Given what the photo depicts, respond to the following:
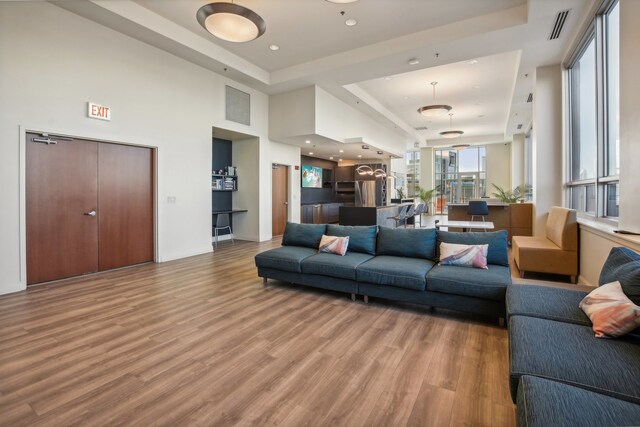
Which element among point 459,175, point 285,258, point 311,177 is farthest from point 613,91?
point 459,175

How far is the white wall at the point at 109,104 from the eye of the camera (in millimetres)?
4133

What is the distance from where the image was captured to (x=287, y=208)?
9633mm

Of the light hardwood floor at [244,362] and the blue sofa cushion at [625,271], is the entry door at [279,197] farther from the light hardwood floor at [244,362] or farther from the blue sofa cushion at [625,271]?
the blue sofa cushion at [625,271]

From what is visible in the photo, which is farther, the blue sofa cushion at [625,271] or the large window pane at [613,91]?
the large window pane at [613,91]

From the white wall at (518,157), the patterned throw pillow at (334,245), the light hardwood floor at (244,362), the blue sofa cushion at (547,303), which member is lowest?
the light hardwood floor at (244,362)

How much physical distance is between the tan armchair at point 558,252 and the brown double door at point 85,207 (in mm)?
6429

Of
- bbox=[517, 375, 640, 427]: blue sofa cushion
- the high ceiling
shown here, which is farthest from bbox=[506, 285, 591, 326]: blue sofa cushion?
the high ceiling

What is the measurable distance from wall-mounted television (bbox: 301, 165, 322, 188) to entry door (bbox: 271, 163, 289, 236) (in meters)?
2.45

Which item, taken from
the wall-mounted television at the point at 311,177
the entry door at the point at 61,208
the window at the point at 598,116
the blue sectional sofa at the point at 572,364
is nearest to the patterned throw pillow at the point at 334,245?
the blue sectional sofa at the point at 572,364

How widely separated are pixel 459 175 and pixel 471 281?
15.1 meters

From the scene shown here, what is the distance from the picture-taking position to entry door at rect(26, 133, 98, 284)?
4.44m

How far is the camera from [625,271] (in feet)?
6.61

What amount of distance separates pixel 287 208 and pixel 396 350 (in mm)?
7304

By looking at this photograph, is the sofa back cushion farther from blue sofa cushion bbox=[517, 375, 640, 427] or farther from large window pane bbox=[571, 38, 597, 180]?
blue sofa cushion bbox=[517, 375, 640, 427]
